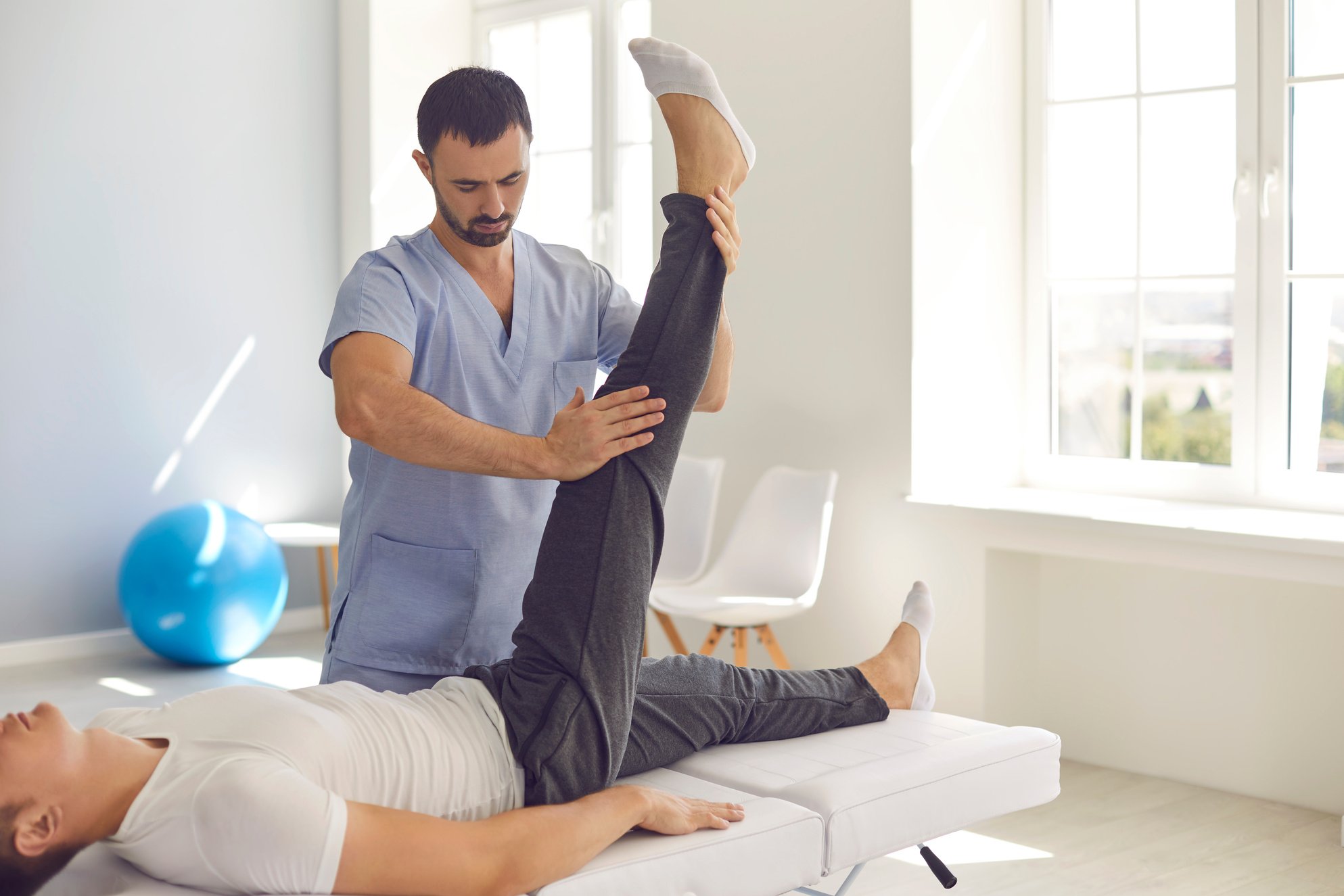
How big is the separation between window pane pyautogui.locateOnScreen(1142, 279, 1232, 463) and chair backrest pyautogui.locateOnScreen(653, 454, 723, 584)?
48.6 inches

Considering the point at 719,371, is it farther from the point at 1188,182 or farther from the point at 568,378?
the point at 1188,182

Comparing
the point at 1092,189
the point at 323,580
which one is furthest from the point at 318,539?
the point at 1092,189

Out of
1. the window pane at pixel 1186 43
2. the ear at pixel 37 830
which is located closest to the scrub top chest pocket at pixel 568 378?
the ear at pixel 37 830

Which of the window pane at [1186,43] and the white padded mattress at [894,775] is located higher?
the window pane at [1186,43]

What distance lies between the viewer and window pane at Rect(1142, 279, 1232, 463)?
3279 millimetres

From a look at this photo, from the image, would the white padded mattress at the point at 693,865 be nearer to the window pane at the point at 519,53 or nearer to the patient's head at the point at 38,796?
the patient's head at the point at 38,796

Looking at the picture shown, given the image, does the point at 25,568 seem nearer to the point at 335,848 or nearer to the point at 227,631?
the point at 227,631

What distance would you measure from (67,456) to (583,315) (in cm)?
331

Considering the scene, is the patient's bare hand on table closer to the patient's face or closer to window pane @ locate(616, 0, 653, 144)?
the patient's face

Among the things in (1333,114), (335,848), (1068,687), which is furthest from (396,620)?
(1333,114)

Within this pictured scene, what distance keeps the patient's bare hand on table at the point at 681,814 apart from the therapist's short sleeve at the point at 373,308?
692mm

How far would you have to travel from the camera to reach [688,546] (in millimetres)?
3738

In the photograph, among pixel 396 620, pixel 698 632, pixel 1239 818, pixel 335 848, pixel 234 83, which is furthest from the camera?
pixel 234 83

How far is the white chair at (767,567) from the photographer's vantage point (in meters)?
3.24
